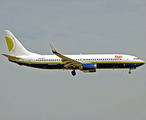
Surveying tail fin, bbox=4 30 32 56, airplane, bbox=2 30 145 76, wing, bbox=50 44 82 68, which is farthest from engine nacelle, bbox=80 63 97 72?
tail fin, bbox=4 30 32 56

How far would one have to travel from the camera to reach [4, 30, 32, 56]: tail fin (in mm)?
90875

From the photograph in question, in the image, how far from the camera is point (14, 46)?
301 feet

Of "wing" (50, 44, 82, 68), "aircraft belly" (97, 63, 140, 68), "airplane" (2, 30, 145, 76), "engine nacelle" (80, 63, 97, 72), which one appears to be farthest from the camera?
"aircraft belly" (97, 63, 140, 68)

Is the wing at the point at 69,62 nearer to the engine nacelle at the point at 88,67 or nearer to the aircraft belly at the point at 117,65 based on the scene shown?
the engine nacelle at the point at 88,67

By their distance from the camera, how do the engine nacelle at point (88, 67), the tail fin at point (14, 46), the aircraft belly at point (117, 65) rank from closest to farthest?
the engine nacelle at point (88, 67) → the aircraft belly at point (117, 65) → the tail fin at point (14, 46)

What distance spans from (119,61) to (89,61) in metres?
7.26

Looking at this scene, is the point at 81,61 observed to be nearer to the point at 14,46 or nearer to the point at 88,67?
the point at 88,67

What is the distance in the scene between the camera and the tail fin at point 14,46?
298 ft

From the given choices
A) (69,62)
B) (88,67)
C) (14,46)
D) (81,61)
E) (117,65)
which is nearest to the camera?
(88,67)

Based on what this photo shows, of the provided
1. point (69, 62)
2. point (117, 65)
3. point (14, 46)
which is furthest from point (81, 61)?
point (14, 46)

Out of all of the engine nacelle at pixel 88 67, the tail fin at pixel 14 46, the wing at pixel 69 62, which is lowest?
the engine nacelle at pixel 88 67

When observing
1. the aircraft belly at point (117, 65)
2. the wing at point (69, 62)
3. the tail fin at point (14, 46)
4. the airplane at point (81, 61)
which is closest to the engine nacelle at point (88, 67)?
the airplane at point (81, 61)

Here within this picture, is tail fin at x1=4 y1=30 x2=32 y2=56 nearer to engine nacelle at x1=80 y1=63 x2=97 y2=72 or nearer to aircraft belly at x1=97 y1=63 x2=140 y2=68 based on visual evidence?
engine nacelle at x1=80 y1=63 x2=97 y2=72

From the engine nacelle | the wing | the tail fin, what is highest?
the tail fin
